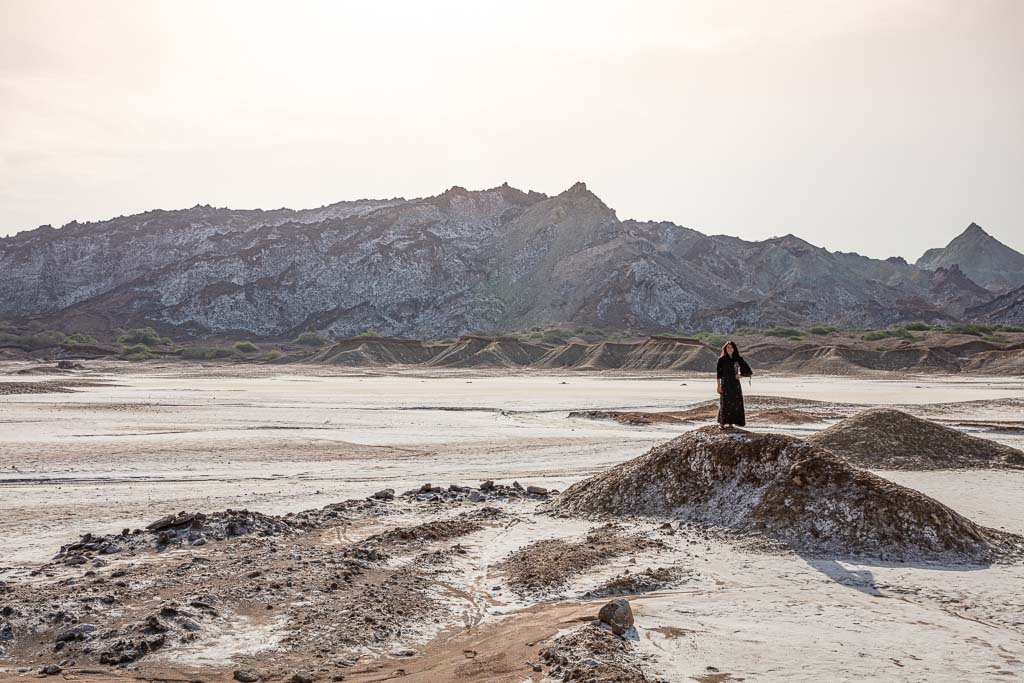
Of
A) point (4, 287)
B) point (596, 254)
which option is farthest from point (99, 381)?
point (4, 287)

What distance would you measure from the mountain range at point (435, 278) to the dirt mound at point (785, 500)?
100 m

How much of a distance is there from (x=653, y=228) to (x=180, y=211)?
104930 mm

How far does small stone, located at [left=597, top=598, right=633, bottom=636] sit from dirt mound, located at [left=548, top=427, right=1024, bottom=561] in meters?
3.88

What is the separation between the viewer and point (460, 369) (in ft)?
248

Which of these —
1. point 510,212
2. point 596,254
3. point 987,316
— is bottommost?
point 987,316

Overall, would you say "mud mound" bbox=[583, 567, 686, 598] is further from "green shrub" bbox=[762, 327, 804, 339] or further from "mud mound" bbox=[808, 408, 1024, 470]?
"green shrub" bbox=[762, 327, 804, 339]

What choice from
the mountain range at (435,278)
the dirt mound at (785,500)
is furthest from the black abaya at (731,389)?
the mountain range at (435,278)

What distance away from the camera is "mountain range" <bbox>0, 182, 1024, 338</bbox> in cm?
11994

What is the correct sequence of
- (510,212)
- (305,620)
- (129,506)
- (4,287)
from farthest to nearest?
1. (510,212)
2. (4,287)
3. (129,506)
4. (305,620)

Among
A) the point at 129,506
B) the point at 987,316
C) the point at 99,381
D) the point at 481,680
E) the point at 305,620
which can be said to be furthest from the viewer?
the point at 987,316

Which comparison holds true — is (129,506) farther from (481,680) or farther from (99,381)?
(99,381)

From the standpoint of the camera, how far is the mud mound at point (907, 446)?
1712 cm

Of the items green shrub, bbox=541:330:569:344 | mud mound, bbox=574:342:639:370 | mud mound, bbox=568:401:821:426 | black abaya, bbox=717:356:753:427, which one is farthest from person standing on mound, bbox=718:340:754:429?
green shrub, bbox=541:330:569:344

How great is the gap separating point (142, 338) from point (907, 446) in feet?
348
